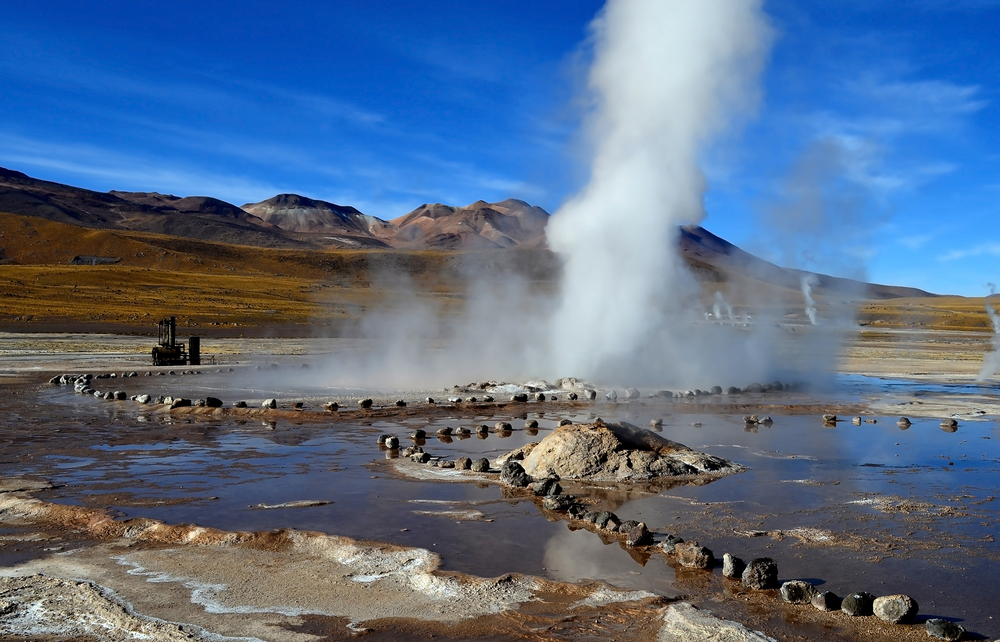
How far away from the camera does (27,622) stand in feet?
16.1

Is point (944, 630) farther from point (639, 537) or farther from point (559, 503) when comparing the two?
point (559, 503)

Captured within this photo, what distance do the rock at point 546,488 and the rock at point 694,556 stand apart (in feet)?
7.84

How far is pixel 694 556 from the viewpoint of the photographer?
20.7ft

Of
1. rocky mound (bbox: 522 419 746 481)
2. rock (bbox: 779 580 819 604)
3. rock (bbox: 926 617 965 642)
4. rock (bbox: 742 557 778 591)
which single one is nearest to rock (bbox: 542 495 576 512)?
rocky mound (bbox: 522 419 746 481)

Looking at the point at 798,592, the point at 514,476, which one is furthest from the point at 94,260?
the point at 798,592

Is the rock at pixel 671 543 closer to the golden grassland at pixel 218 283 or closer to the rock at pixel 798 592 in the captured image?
the rock at pixel 798 592

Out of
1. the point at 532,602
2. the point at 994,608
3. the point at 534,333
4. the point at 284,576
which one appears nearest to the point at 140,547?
the point at 284,576

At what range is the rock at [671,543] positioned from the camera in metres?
6.62

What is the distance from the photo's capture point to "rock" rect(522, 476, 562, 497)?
872 cm

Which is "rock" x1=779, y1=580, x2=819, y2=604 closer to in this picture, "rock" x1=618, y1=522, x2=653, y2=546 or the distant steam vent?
Result: "rock" x1=618, y1=522, x2=653, y2=546

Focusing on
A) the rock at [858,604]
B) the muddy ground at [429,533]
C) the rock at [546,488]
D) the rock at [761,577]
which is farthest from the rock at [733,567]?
the rock at [546,488]

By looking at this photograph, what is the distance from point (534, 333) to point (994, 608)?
19.2 m

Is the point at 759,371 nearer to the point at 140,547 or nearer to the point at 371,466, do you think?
the point at 371,466

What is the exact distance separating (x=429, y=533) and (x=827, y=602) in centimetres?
343
